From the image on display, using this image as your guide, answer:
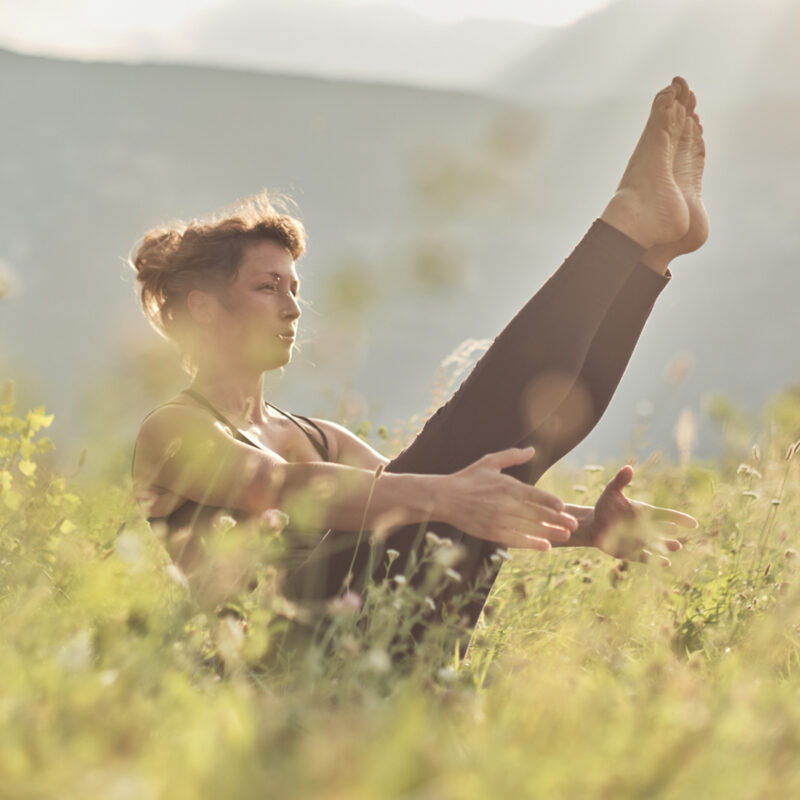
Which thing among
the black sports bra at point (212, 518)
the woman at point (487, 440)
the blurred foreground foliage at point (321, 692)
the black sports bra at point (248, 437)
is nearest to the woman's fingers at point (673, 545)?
the woman at point (487, 440)

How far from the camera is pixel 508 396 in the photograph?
218cm

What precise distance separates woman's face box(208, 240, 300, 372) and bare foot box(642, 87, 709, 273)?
1140 millimetres

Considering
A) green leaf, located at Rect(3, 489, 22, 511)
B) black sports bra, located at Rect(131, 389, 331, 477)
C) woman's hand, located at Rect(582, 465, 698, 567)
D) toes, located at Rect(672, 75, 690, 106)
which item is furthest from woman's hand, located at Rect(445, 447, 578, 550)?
toes, located at Rect(672, 75, 690, 106)

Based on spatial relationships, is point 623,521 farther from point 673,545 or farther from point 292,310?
point 292,310

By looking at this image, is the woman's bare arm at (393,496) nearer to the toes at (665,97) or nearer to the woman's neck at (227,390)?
the woman's neck at (227,390)

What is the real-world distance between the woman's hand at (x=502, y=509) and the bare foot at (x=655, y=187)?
752 mm

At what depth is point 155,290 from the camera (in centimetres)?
307

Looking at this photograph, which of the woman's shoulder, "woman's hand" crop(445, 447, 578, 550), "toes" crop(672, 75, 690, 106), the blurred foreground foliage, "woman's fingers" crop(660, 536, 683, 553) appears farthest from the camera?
"toes" crop(672, 75, 690, 106)

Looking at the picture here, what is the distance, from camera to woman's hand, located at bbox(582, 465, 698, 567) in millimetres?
2361

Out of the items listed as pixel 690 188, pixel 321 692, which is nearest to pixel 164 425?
pixel 321 692

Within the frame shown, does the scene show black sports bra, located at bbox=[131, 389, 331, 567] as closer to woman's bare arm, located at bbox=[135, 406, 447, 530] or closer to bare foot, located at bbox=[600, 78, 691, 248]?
woman's bare arm, located at bbox=[135, 406, 447, 530]

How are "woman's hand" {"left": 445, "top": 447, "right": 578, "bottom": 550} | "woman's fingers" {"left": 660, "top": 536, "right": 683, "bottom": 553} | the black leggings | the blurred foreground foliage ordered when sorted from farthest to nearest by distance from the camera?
"woman's fingers" {"left": 660, "top": 536, "right": 683, "bottom": 553} < the black leggings < "woman's hand" {"left": 445, "top": 447, "right": 578, "bottom": 550} < the blurred foreground foliage

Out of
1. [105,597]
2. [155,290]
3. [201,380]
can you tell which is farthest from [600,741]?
[155,290]

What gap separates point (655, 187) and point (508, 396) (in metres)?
0.71
